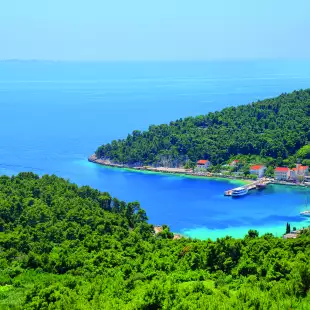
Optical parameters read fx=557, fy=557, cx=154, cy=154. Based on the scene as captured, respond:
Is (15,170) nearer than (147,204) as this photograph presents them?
No

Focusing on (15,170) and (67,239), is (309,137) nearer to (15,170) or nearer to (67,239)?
(15,170)

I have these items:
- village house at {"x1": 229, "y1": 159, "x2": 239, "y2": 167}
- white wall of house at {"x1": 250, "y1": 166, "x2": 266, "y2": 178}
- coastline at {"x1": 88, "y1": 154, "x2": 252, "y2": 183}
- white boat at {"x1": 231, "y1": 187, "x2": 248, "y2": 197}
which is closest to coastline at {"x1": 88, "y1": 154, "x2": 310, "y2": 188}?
coastline at {"x1": 88, "y1": 154, "x2": 252, "y2": 183}

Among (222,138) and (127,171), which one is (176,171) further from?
(222,138)

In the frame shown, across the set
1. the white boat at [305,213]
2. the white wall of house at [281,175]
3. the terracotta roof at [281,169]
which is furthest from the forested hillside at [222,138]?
the white boat at [305,213]

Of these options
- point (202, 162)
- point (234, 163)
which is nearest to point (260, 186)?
point (234, 163)

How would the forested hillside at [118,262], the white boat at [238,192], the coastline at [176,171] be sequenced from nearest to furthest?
the forested hillside at [118,262], the white boat at [238,192], the coastline at [176,171]

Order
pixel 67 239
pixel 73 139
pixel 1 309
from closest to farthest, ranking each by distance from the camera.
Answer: pixel 1 309
pixel 67 239
pixel 73 139

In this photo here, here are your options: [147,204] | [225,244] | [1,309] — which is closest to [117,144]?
[147,204]

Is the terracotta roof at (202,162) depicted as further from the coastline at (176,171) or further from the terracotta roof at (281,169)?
the terracotta roof at (281,169)
